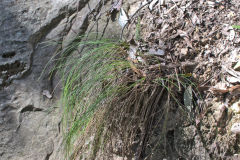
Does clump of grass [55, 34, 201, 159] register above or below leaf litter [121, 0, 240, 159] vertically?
below

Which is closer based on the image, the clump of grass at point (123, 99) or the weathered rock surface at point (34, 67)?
the clump of grass at point (123, 99)

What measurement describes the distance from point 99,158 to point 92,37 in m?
0.93

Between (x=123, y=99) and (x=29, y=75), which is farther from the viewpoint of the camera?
(x=29, y=75)

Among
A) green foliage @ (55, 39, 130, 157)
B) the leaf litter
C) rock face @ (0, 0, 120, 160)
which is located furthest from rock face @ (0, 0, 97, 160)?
the leaf litter

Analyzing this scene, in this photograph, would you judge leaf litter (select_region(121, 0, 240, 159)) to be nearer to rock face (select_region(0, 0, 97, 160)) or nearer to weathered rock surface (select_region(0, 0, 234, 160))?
weathered rock surface (select_region(0, 0, 234, 160))

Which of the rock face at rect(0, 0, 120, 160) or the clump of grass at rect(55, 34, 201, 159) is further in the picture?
the rock face at rect(0, 0, 120, 160)

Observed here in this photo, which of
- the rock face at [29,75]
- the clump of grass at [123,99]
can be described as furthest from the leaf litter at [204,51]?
the rock face at [29,75]

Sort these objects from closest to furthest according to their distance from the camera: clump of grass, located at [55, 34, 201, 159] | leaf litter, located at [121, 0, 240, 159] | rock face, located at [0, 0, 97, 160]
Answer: leaf litter, located at [121, 0, 240, 159], clump of grass, located at [55, 34, 201, 159], rock face, located at [0, 0, 97, 160]

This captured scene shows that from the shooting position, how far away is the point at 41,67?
232 cm

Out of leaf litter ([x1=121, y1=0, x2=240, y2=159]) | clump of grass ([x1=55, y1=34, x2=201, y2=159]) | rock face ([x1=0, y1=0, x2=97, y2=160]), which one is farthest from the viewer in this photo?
rock face ([x1=0, y1=0, x2=97, y2=160])

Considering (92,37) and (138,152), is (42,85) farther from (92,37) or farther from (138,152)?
(138,152)

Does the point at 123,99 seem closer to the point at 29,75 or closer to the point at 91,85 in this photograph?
the point at 91,85

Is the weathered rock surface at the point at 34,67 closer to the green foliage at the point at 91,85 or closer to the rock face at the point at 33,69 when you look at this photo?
the rock face at the point at 33,69

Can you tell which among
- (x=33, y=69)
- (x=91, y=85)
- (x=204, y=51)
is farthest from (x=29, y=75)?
(x=204, y=51)
